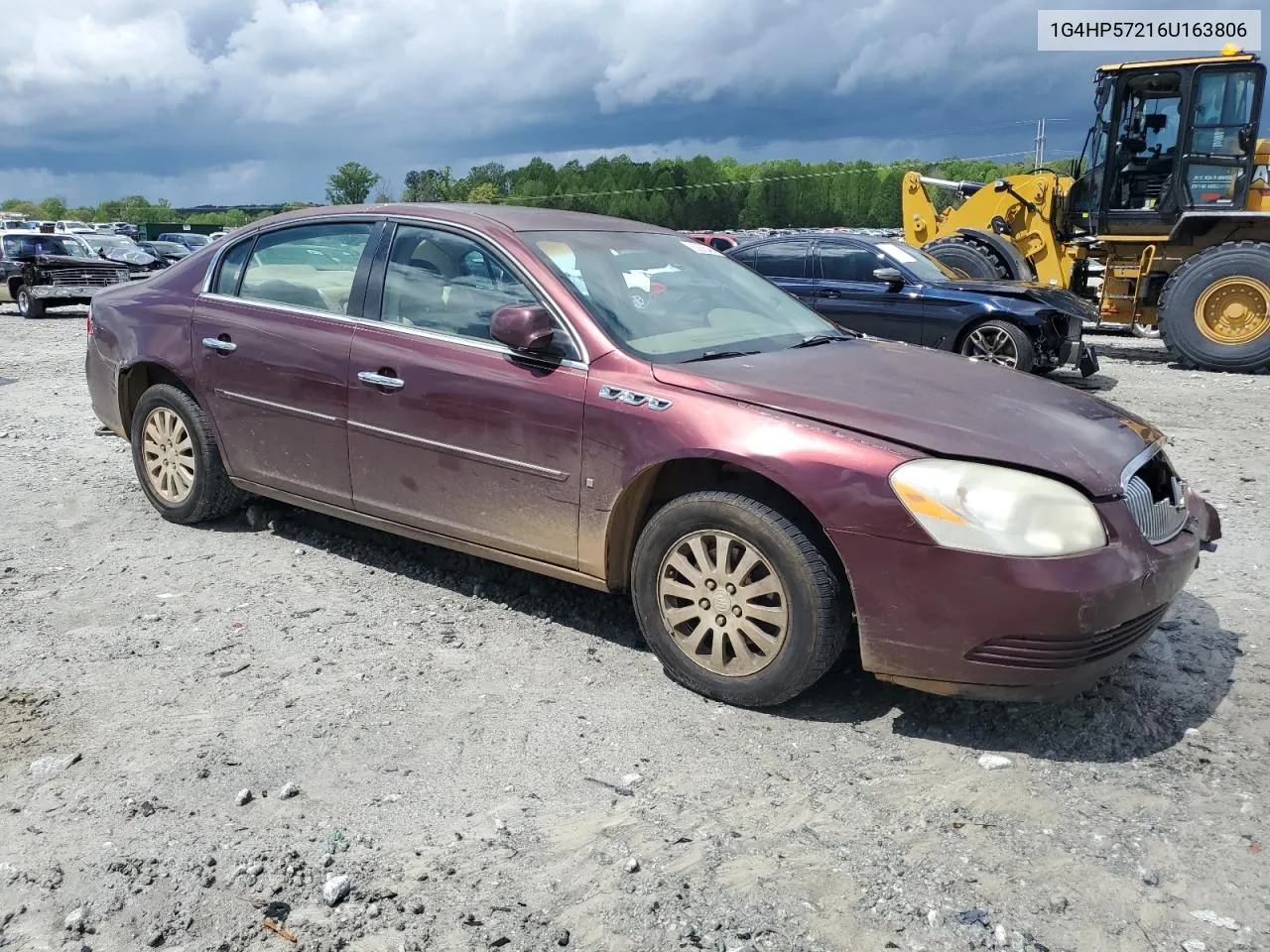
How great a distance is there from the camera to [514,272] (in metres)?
4.18

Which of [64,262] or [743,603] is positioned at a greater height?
[64,262]

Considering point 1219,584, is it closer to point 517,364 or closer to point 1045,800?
point 1045,800

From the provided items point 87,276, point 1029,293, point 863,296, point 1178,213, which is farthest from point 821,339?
point 87,276

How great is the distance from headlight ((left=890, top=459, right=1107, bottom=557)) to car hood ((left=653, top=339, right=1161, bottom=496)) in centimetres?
6

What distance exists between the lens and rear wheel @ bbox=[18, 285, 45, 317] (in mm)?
20219

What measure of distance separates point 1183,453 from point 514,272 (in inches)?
218

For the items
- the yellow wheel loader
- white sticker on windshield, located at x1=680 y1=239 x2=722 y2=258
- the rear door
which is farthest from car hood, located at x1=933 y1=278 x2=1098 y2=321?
white sticker on windshield, located at x1=680 y1=239 x2=722 y2=258

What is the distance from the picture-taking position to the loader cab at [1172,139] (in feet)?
41.4

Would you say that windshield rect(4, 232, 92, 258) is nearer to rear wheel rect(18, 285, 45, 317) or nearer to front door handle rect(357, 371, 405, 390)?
rear wheel rect(18, 285, 45, 317)

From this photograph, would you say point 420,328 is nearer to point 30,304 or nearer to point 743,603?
point 743,603

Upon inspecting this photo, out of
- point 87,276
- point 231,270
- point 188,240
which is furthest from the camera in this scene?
point 188,240

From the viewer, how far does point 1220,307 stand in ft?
40.0

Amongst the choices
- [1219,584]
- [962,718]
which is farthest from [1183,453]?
[962,718]

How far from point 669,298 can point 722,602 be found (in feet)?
4.64
